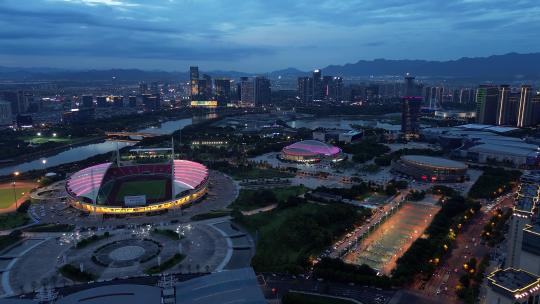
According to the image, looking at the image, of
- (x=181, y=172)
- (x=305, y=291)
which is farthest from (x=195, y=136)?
(x=305, y=291)

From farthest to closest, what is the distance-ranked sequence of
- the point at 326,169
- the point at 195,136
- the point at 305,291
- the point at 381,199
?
the point at 195,136
the point at 326,169
the point at 381,199
the point at 305,291

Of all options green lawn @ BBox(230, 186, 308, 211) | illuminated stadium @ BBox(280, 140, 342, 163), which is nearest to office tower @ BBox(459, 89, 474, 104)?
illuminated stadium @ BBox(280, 140, 342, 163)

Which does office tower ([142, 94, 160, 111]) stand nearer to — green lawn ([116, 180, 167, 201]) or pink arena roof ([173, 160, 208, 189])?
green lawn ([116, 180, 167, 201])

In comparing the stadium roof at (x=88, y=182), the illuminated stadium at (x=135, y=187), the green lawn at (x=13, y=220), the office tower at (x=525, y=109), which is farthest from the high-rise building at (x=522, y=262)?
the office tower at (x=525, y=109)

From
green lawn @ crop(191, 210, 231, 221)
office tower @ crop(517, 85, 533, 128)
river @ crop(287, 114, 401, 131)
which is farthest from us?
river @ crop(287, 114, 401, 131)

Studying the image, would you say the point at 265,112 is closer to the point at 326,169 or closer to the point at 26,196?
Result: the point at 326,169

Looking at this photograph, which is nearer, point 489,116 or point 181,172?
point 181,172

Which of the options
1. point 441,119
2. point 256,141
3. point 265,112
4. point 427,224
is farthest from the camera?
point 265,112
